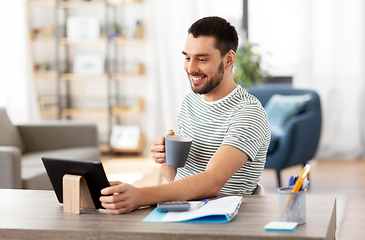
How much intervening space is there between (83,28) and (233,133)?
14.1 feet

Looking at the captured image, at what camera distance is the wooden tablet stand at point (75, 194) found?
1179mm

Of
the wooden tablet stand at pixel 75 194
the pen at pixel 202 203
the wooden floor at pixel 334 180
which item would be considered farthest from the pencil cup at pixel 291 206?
the wooden floor at pixel 334 180

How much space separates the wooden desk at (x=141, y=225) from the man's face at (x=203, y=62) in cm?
43

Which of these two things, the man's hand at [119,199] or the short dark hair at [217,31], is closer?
the man's hand at [119,199]

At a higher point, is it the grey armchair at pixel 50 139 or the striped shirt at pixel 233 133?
the striped shirt at pixel 233 133

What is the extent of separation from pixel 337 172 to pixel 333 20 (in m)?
1.60

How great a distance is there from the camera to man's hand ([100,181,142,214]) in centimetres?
115

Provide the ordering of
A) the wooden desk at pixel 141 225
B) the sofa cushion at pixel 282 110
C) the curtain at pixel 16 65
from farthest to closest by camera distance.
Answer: the curtain at pixel 16 65
the sofa cushion at pixel 282 110
the wooden desk at pixel 141 225

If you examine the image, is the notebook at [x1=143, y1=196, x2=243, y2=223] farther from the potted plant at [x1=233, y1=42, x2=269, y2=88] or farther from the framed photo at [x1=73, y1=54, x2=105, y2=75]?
the framed photo at [x1=73, y1=54, x2=105, y2=75]

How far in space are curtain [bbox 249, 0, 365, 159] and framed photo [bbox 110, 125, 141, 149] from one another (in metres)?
1.64

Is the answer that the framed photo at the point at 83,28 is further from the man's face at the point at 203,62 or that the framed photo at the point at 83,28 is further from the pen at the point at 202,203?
the pen at the point at 202,203

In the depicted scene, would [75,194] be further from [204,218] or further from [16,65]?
[16,65]

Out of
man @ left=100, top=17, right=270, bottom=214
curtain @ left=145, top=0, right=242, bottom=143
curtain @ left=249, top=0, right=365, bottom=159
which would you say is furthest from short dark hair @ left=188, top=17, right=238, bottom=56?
curtain @ left=145, top=0, right=242, bottom=143

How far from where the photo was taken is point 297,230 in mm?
992
